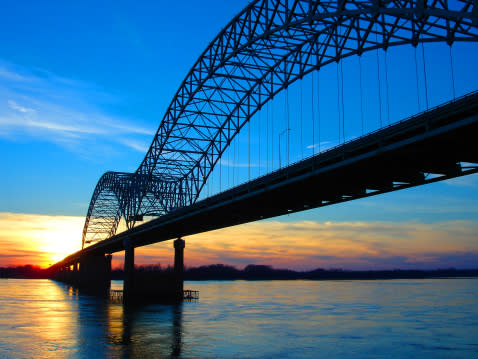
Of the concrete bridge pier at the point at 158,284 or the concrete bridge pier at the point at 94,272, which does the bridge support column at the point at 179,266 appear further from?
the concrete bridge pier at the point at 94,272

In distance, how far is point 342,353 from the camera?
31.9 meters

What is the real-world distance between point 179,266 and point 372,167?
161ft

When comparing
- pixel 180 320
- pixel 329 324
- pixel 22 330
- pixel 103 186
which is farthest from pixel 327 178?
pixel 103 186

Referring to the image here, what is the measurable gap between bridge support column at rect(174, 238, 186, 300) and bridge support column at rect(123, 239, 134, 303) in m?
6.67

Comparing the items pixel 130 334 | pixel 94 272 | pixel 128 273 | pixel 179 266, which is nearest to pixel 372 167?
pixel 130 334

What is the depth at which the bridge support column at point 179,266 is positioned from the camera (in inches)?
3068

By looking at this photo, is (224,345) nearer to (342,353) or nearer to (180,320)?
(342,353)

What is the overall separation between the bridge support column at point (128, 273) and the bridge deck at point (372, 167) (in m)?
22.9

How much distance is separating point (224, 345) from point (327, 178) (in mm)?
14577

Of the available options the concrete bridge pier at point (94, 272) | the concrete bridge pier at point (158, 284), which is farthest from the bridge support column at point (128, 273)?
the concrete bridge pier at point (94, 272)

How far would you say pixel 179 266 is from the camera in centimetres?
7919

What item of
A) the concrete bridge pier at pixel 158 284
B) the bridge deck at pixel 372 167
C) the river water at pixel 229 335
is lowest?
the river water at pixel 229 335

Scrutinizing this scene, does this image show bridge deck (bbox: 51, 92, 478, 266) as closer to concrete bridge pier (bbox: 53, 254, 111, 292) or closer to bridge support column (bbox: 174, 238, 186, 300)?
bridge support column (bbox: 174, 238, 186, 300)

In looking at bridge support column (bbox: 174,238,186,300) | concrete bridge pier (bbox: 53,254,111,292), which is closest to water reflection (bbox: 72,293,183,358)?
bridge support column (bbox: 174,238,186,300)
